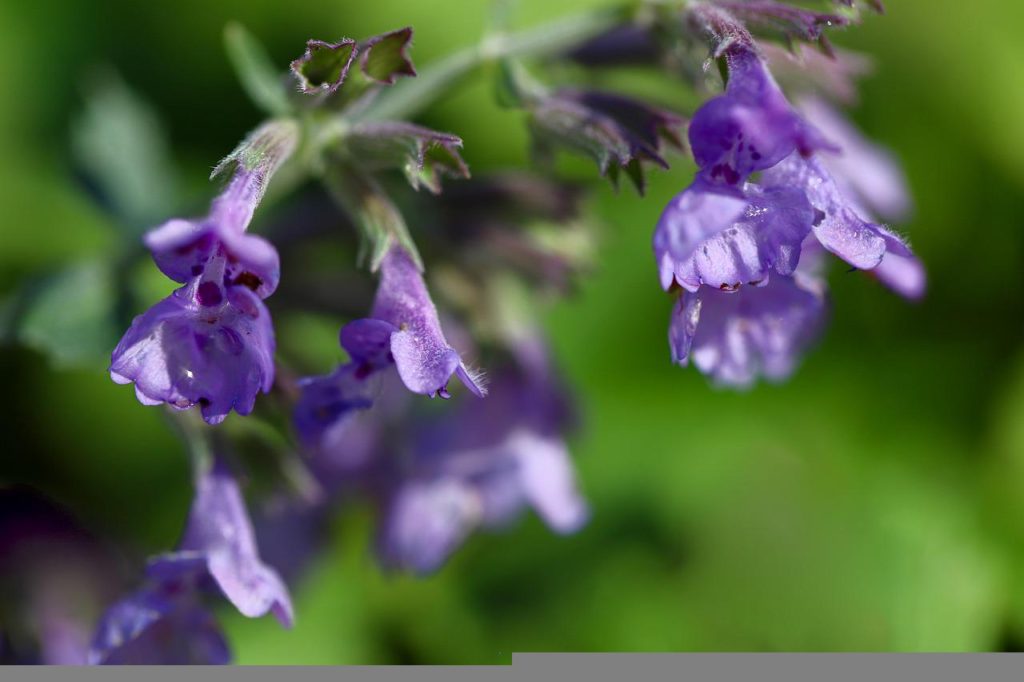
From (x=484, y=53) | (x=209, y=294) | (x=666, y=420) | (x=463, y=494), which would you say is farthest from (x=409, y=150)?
(x=666, y=420)

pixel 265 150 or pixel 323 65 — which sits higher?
pixel 323 65

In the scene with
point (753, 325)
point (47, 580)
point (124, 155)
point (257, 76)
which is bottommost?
point (47, 580)

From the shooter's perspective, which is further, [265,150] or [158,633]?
[158,633]

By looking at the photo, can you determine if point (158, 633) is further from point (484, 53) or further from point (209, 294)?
point (484, 53)

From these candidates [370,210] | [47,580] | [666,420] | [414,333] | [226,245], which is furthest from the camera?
[666,420]

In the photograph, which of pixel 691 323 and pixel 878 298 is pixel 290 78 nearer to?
pixel 691 323

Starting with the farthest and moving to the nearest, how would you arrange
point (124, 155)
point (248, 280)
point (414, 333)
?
1. point (124, 155)
2. point (414, 333)
3. point (248, 280)

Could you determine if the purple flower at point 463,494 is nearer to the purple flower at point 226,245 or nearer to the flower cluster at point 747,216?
the flower cluster at point 747,216

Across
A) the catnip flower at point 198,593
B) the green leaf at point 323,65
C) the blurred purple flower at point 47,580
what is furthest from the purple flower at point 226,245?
the blurred purple flower at point 47,580

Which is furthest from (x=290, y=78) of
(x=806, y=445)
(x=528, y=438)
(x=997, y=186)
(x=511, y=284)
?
(x=997, y=186)
